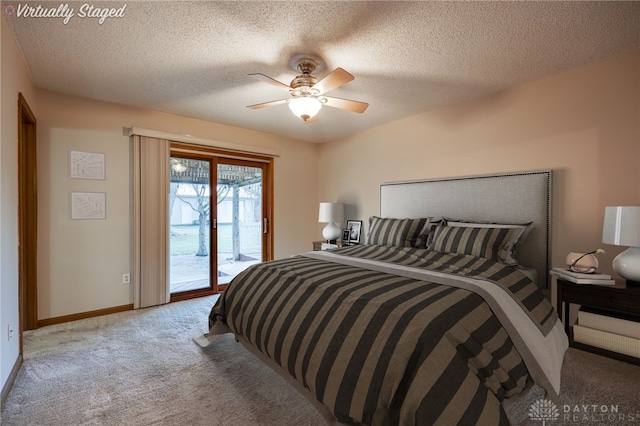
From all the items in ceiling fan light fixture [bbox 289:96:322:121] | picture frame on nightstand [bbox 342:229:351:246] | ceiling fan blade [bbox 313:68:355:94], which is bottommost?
picture frame on nightstand [bbox 342:229:351:246]

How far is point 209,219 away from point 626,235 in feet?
14.0

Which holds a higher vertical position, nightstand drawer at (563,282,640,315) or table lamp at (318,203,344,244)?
table lamp at (318,203,344,244)

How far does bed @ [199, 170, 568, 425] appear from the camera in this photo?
48.0 inches

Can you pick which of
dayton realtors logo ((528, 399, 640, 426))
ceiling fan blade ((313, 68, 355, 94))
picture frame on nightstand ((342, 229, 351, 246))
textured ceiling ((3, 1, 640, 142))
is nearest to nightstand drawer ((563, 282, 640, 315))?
dayton realtors logo ((528, 399, 640, 426))

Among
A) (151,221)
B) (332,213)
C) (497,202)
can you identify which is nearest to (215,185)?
(151,221)

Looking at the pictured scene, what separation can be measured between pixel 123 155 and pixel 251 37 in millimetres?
2315

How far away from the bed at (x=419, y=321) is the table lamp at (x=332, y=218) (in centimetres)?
144

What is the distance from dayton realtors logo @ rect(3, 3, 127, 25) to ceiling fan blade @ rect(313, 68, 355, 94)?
131 cm

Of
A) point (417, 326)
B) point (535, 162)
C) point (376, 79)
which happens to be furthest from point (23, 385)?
point (535, 162)

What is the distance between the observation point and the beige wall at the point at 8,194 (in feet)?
5.90

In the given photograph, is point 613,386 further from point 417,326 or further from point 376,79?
point 376,79

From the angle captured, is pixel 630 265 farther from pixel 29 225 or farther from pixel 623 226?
pixel 29 225

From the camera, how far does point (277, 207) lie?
4727 millimetres

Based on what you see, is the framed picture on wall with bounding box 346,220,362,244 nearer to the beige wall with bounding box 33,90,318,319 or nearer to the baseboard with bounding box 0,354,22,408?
the beige wall with bounding box 33,90,318,319
